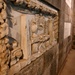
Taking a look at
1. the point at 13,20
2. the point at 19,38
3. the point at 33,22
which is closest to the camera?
the point at 13,20

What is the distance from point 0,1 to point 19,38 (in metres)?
0.44

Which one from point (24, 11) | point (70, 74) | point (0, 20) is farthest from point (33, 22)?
point (70, 74)

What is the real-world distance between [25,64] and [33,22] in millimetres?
447

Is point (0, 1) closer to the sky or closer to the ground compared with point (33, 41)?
closer to the sky

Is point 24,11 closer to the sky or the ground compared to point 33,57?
closer to the sky

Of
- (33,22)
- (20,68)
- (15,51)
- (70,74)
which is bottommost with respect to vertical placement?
(70,74)

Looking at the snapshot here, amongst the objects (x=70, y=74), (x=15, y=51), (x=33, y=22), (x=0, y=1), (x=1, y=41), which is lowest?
(x=70, y=74)

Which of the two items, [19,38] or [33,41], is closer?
[19,38]

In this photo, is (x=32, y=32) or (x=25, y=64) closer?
(x=25, y=64)

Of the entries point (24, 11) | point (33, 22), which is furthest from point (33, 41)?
point (24, 11)

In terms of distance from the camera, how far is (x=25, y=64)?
1259 mm

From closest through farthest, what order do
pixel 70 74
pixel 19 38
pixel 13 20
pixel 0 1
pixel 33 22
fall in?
1. pixel 0 1
2. pixel 13 20
3. pixel 19 38
4. pixel 33 22
5. pixel 70 74

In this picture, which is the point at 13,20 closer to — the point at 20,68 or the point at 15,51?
the point at 15,51

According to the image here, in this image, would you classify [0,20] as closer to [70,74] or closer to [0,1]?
[0,1]
